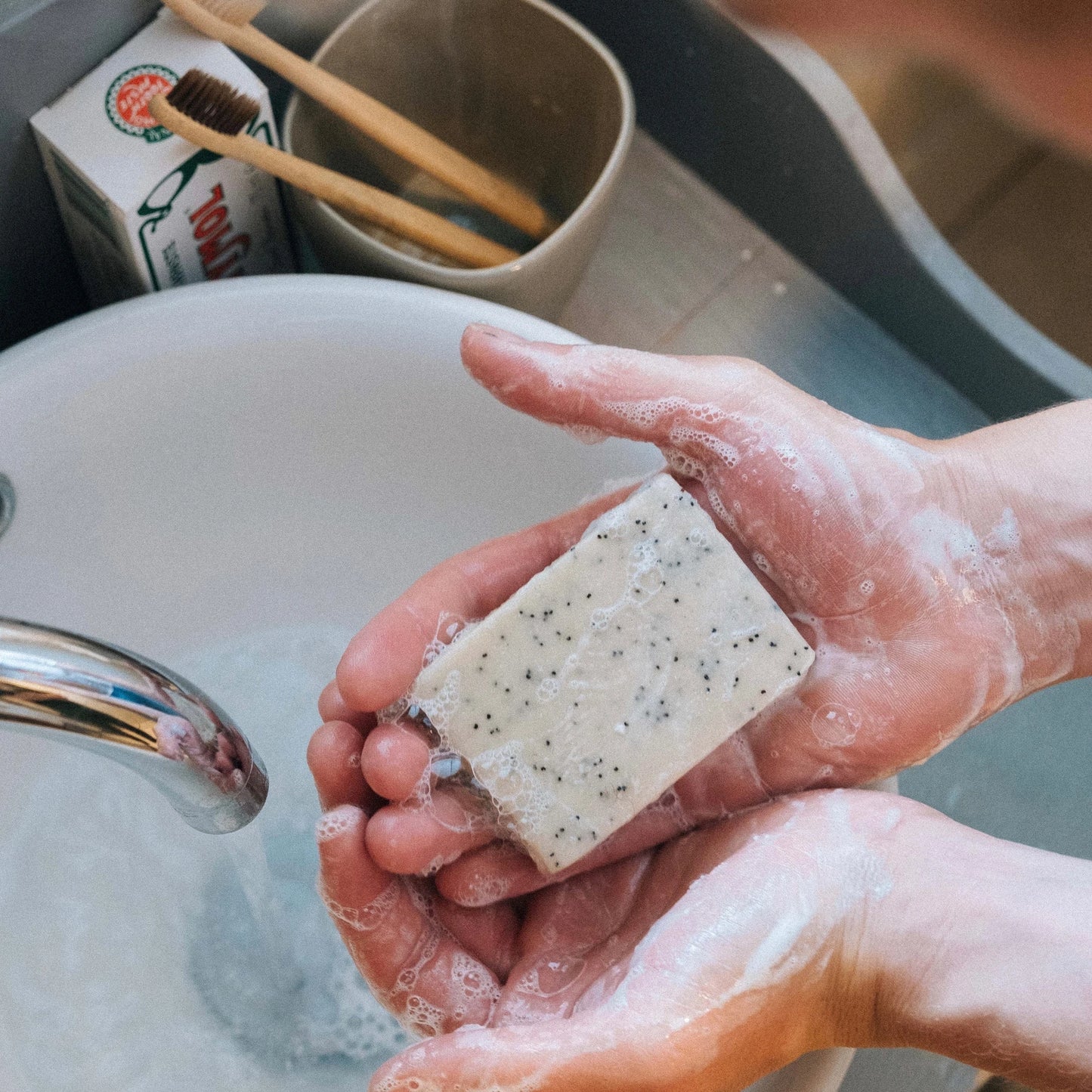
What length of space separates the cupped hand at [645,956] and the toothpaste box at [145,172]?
0.42m

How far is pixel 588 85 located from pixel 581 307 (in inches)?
10.7

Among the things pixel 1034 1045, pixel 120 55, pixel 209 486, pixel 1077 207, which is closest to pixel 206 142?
pixel 120 55

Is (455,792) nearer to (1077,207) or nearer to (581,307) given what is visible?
(581,307)

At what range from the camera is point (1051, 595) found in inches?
30.0

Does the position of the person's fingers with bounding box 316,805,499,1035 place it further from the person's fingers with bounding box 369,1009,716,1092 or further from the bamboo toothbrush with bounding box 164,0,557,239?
the bamboo toothbrush with bounding box 164,0,557,239

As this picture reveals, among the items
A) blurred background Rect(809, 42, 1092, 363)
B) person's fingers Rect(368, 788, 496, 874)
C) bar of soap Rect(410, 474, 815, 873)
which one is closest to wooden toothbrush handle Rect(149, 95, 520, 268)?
bar of soap Rect(410, 474, 815, 873)

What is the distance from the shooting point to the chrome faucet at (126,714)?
467 millimetres

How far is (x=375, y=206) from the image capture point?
854mm

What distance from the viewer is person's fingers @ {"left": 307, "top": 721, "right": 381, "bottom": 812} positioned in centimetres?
67

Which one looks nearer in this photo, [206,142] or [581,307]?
[206,142]

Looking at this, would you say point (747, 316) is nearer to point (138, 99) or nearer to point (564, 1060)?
point (138, 99)

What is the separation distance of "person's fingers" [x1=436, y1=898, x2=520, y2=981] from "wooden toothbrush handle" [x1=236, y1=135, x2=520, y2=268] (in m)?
0.53

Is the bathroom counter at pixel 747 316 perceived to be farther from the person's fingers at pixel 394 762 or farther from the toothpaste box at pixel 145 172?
the person's fingers at pixel 394 762

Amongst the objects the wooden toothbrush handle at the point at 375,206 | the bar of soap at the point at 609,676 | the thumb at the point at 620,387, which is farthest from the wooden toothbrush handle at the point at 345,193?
the bar of soap at the point at 609,676
